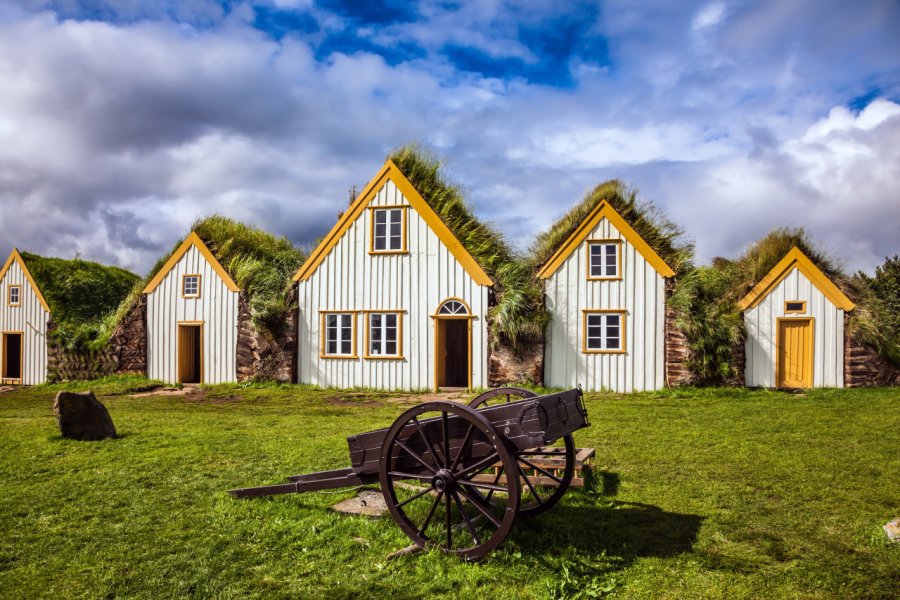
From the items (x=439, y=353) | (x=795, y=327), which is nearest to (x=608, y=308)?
(x=439, y=353)

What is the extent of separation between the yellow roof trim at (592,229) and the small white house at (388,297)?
201 cm

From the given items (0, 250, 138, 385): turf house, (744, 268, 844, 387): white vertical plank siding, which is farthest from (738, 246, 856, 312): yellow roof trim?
(0, 250, 138, 385): turf house

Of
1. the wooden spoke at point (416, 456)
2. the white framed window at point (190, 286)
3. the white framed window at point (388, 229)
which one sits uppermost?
the white framed window at point (388, 229)

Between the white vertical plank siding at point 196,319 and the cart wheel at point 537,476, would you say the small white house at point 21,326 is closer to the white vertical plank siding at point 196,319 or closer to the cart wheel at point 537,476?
the white vertical plank siding at point 196,319

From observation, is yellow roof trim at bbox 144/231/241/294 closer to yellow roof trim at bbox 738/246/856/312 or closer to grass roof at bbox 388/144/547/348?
grass roof at bbox 388/144/547/348

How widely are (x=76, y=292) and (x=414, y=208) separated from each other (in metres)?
16.0

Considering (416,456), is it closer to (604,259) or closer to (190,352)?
(604,259)

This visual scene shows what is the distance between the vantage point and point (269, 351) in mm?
18891

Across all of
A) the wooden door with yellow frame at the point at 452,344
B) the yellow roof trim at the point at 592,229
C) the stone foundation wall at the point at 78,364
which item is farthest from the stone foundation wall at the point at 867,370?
the stone foundation wall at the point at 78,364

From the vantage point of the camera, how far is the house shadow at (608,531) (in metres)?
5.05

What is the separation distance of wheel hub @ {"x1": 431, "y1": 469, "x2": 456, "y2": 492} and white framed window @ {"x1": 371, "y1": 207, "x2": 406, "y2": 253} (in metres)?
13.6

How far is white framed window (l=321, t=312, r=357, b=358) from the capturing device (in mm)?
18375

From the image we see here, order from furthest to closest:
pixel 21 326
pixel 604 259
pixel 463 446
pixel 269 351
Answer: pixel 21 326
pixel 269 351
pixel 604 259
pixel 463 446

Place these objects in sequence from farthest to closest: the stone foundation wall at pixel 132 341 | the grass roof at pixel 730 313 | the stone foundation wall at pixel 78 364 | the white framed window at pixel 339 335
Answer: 1. the stone foundation wall at pixel 78 364
2. the stone foundation wall at pixel 132 341
3. the white framed window at pixel 339 335
4. the grass roof at pixel 730 313
